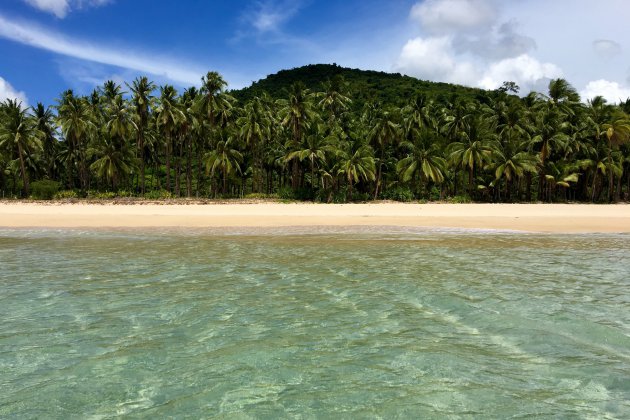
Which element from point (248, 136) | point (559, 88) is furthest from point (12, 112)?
point (559, 88)

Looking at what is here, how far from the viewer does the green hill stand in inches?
3467

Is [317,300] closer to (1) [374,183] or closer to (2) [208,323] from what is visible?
(2) [208,323]

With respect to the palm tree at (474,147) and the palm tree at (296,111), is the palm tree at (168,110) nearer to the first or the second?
the palm tree at (296,111)

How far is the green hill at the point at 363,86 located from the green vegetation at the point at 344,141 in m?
19.0

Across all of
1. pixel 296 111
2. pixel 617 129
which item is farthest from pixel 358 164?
pixel 617 129

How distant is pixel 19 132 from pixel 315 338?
61186mm

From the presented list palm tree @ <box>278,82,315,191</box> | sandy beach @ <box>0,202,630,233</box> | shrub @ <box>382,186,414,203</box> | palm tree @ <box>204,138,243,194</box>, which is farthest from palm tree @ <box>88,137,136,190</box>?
shrub @ <box>382,186,414,203</box>

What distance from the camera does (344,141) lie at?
54562mm

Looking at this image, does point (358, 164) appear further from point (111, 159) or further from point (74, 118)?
point (74, 118)

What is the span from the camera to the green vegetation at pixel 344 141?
51562 mm

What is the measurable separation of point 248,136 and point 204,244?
38403mm

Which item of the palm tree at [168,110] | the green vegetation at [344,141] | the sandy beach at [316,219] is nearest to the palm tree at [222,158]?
the green vegetation at [344,141]

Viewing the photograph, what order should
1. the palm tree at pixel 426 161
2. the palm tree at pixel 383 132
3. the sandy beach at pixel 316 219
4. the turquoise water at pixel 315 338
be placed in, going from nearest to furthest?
the turquoise water at pixel 315 338, the sandy beach at pixel 316 219, the palm tree at pixel 426 161, the palm tree at pixel 383 132

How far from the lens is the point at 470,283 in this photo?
32.8 ft
